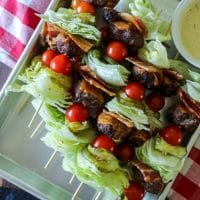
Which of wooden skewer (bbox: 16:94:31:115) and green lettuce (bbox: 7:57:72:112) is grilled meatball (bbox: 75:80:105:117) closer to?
green lettuce (bbox: 7:57:72:112)

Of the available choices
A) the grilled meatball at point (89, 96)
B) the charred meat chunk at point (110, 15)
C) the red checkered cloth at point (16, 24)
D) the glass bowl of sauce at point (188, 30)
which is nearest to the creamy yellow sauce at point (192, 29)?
the glass bowl of sauce at point (188, 30)

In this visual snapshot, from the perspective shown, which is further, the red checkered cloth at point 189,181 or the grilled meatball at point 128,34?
the red checkered cloth at point 189,181

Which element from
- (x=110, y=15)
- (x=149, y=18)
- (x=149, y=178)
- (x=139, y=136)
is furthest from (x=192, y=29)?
(x=149, y=178)

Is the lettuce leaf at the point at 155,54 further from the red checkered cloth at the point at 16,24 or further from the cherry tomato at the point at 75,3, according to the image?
the red checkered cloth at the point at 16,24

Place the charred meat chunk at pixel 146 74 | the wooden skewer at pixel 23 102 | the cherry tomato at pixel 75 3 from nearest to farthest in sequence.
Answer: the charred meat chunk at pixel 146 74 → the cherry tomato at pixel 75 3 → the wooden skewer at pixel 23 102

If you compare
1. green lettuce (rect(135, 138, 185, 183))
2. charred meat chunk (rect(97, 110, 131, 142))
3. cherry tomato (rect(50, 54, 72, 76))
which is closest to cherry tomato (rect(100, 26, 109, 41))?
cherry tomato (rect(50, 54, 72, 76))

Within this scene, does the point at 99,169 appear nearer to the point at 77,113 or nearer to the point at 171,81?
the point at 77,113
